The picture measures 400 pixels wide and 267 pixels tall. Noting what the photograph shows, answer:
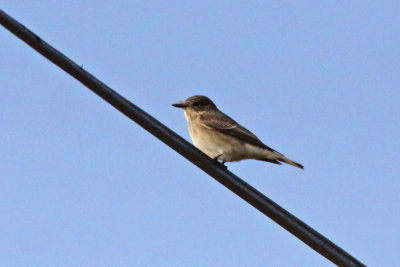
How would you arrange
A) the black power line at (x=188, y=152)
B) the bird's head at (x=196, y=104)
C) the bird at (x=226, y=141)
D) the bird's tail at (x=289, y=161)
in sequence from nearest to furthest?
the black power line at (x=188, y=152), the bird's tail at (x=289, y=161), the bird at (x=226, y=141), the bird's head at (x=196, y=104)

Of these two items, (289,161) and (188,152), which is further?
(289,161)

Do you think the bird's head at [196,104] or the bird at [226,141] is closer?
the bird at [226,141]

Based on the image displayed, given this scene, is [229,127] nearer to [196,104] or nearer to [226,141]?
[226,141]

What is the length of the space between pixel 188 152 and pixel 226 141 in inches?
216

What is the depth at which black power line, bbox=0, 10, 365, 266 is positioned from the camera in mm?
5137

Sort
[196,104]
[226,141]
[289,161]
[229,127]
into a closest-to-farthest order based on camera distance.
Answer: [289,161] → [226,141] → [229,127] → [196,104]

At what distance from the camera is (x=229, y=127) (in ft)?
38.5

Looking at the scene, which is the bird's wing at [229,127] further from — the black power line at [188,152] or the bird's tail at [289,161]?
the black power line at [188,152]

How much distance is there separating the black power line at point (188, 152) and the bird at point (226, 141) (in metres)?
5.02

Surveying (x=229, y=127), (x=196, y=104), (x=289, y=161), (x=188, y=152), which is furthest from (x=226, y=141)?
(x=188, y=152)

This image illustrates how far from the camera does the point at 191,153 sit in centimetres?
603

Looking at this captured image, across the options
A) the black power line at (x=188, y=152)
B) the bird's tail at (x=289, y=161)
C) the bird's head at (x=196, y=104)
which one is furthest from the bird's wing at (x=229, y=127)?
the black power line at (x=188, y=152)

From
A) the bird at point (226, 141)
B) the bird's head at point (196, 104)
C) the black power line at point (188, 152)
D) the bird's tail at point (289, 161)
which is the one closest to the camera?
the black power line at point (188, 152)

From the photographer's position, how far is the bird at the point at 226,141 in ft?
37.4
